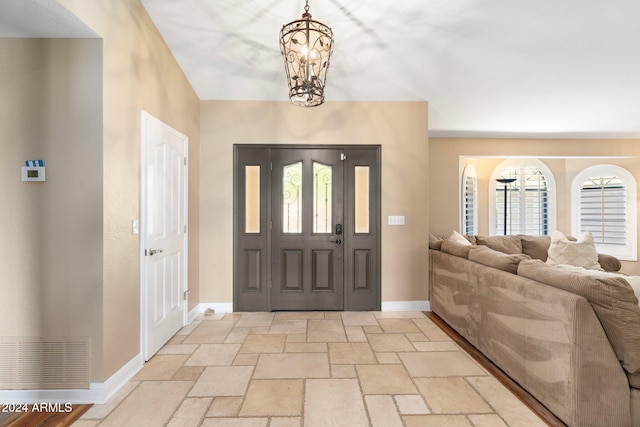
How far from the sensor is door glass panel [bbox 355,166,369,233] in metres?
4.04

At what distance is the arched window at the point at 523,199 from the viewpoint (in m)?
5.65

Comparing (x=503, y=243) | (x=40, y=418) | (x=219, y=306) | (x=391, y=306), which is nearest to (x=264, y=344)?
(x=219, y=306)

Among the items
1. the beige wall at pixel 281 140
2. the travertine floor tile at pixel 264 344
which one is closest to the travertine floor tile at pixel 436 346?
the beige wall at pixel 281 140

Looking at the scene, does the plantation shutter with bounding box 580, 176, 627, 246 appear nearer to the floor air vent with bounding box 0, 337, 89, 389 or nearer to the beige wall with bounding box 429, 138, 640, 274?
the beige wall with bounding box 429, 138, 640, 274

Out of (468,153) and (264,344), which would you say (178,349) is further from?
(468,153)

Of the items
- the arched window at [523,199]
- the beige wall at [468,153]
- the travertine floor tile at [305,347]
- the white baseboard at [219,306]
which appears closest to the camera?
the travertine floor tile at [305,347]

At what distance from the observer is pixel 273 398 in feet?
6.98

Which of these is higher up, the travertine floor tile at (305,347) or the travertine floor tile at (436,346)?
the travertine floor tile at (305,347)

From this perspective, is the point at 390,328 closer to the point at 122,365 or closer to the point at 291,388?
the point at 291,388

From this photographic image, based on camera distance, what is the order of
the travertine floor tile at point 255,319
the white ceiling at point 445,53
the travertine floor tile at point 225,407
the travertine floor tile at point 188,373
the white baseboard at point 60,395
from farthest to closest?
the travertine floor tile at point 255,319
the white ceiling at point 445,53
the travertine floor tile at point 188,373
the white baseboard at point 60,395
the travertine floor tile at point 225,407

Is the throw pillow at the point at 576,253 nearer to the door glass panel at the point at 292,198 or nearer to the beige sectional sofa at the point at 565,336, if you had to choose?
the beige sectional sofa at the point at 565,336

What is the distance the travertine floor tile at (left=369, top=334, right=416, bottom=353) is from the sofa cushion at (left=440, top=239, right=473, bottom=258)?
1.08 meters

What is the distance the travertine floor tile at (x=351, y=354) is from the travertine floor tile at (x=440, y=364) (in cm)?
30

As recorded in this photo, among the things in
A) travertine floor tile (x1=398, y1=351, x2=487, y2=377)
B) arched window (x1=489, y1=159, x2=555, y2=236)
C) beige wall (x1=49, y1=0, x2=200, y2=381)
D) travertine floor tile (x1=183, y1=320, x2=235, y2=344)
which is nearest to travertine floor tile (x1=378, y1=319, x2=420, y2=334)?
travertine floor tile (x1=398, y1=351, x2=487, y2=377)
